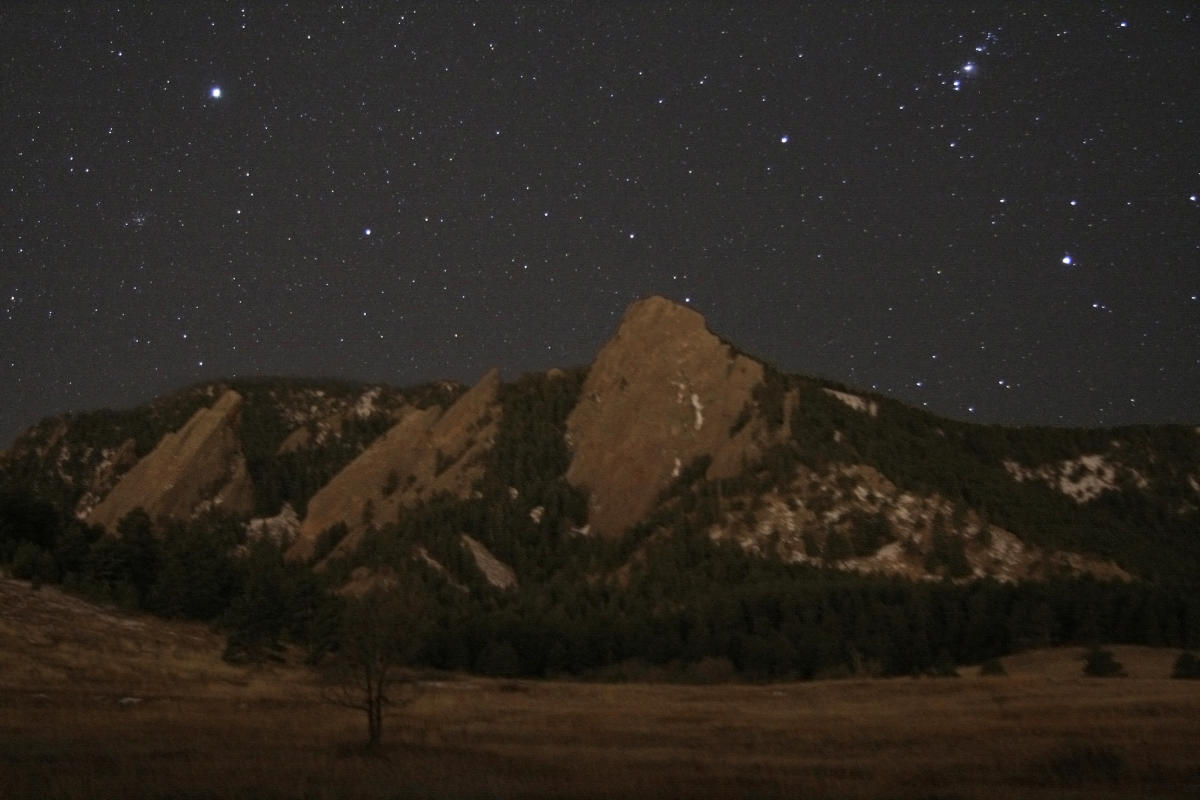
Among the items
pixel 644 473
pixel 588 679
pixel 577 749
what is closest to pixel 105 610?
pixel 588 679

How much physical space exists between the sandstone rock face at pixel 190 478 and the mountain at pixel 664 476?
0.30 m

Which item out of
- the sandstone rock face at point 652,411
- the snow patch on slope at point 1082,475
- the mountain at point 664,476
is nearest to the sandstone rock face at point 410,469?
the mountain at point 664,476

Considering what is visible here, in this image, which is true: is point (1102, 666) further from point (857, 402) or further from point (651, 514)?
point (857, 402)

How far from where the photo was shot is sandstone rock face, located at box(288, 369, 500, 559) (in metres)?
120

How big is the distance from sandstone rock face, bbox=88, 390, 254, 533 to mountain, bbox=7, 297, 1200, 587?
0.30 m

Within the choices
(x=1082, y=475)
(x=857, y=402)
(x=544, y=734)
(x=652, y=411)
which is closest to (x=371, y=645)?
(x=544, y=734)

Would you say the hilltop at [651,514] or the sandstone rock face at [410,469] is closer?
the hilltop at [651,514]

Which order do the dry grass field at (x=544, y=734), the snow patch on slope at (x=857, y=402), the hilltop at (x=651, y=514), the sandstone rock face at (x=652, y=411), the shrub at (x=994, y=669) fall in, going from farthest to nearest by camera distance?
the snow patch on slope at (x=857, y=402)
the sandstone rock face at (x=652, y=411)
the hilltop at (x=651, y=514)
the shrub at (x=994, y=669)
the dry grass field at (x=544, y=734)

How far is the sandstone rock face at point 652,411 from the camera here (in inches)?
4680

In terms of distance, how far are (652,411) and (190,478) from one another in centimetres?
5435

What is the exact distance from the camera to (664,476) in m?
119

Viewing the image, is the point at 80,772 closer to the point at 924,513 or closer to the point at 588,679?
the point at 588,679

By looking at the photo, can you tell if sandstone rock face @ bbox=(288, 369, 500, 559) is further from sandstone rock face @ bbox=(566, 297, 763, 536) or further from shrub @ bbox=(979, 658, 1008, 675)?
shrub @ bbox=(979, 658, 1008, 675)

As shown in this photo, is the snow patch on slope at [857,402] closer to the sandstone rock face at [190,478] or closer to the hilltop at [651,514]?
the hilltop at [651,514]
